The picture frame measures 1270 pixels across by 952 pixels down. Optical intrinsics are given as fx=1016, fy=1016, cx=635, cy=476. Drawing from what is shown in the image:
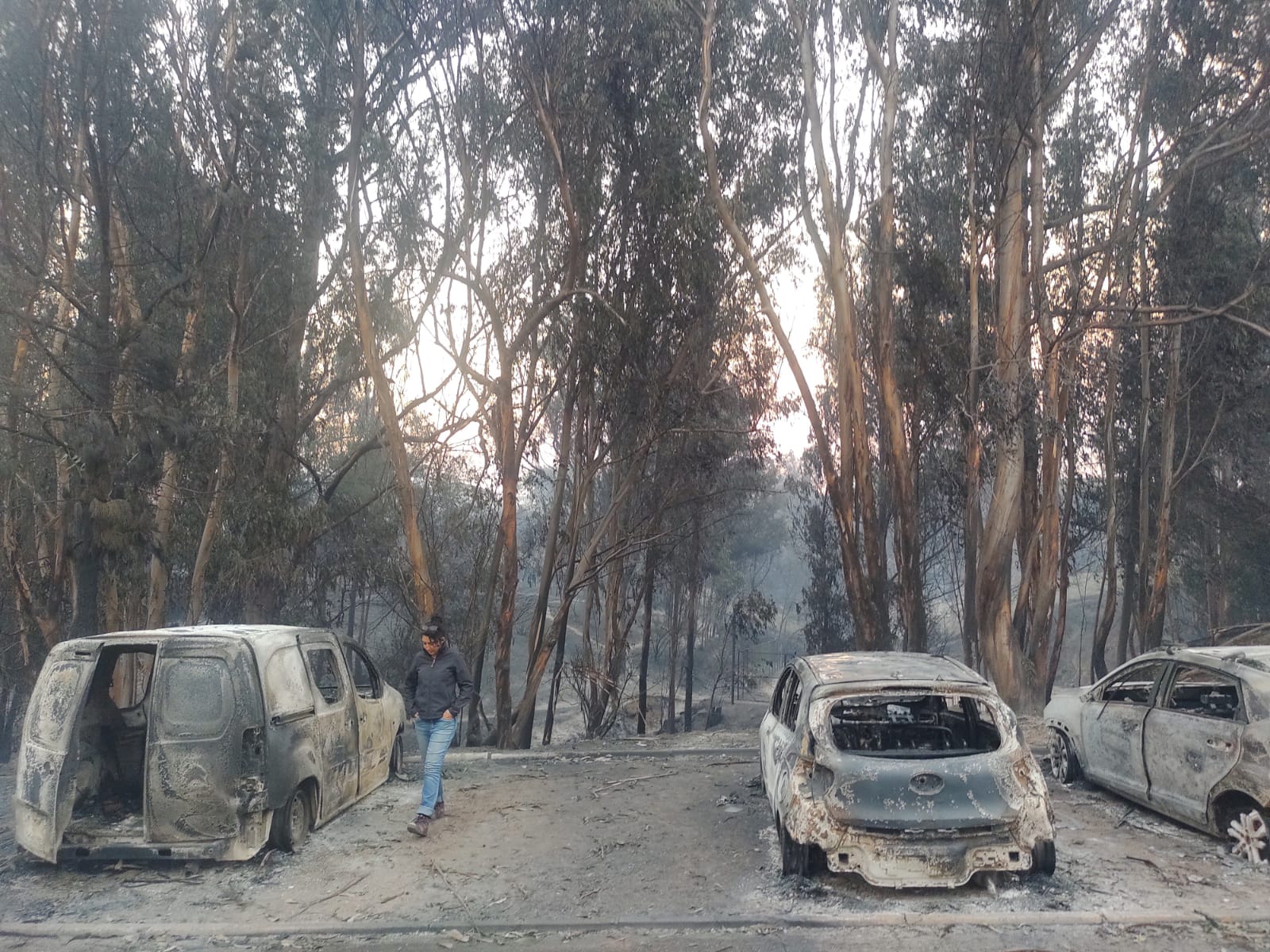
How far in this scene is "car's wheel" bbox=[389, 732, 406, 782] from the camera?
31.9 ft

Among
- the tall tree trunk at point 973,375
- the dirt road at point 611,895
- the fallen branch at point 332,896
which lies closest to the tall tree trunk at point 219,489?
the dirt road at point 611,895

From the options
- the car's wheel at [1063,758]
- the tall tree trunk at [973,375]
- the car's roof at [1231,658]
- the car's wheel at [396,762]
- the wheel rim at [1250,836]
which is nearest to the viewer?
the wheel rim at [1250,836]

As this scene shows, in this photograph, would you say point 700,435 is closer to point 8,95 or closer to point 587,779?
point 587,779

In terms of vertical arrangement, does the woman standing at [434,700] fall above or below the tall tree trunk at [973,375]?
below

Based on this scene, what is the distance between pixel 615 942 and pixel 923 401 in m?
15.4

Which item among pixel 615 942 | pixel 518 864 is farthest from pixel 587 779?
pixel 615 942

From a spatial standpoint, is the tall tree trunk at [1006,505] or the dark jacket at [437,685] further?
the tall tree trunk at [1006,505]

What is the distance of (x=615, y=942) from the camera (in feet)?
18.1

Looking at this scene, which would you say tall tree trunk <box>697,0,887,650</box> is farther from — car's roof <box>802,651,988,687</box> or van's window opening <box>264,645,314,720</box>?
van's window opening <box>264,645,314,720</box>

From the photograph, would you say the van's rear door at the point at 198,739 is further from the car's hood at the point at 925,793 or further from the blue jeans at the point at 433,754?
the car's hood at the point at 925,793

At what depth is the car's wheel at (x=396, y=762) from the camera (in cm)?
972

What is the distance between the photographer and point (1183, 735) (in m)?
7.01

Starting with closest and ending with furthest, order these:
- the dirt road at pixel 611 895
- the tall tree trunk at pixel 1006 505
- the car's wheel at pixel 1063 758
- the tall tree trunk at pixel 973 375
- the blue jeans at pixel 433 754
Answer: the dirt road at pixel 611 895, the blue jeans at pixel 433 754, the car's wheel at pixel 1063 758, the tall tree trunk at pixel 1006 505, the tall tree trunk at pixel 973 375

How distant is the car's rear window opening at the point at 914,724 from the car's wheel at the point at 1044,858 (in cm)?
62
